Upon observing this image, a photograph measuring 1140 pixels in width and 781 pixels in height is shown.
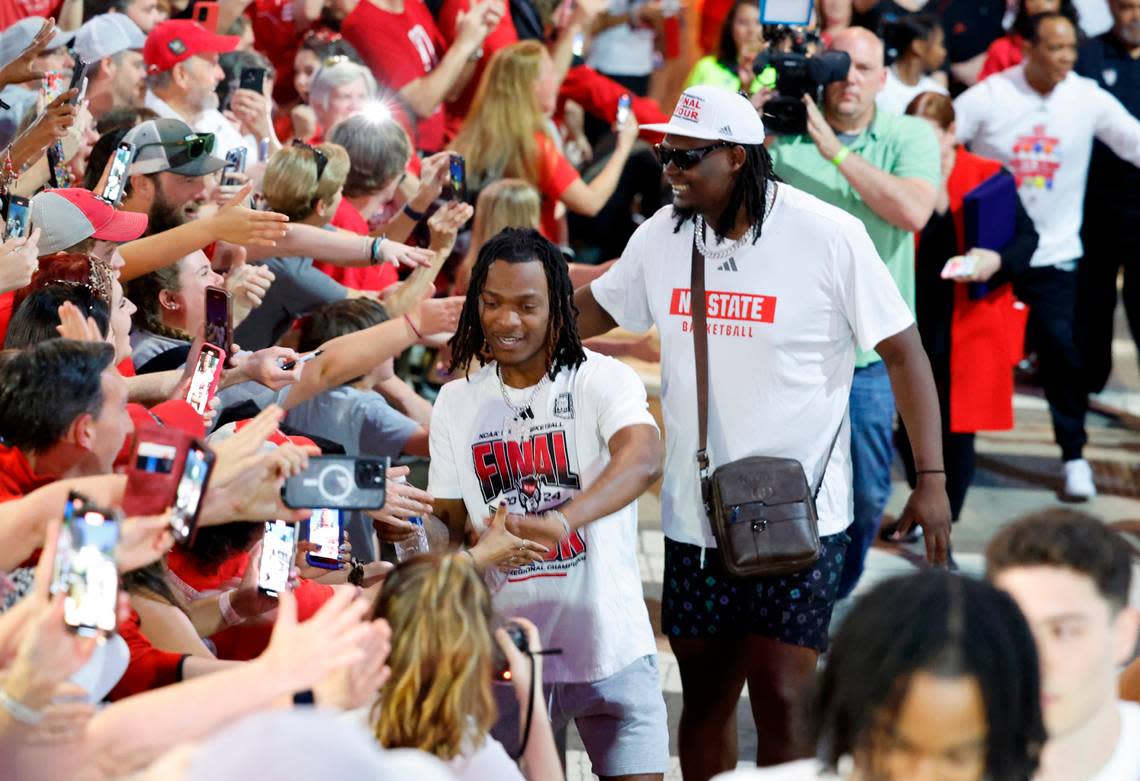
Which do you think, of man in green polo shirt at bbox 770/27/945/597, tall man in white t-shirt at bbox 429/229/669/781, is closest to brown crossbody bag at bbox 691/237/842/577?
tall man in white t-shirt at bbox 429/229/669/781

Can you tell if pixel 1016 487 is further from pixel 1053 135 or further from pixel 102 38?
pixel 102 38

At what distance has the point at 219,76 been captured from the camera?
6527 millimetres

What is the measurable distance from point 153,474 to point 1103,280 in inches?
272

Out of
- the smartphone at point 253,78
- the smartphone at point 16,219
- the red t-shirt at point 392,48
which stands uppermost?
→ the red t-shirt at point 392,48

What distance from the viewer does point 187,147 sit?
497 cm

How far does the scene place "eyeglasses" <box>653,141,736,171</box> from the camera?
3971mm

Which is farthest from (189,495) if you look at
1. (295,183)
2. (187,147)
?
(295,183)

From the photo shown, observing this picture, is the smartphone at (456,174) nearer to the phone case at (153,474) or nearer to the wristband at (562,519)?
the wristband at (562,519)

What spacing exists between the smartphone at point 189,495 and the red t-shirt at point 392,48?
18.2 ft

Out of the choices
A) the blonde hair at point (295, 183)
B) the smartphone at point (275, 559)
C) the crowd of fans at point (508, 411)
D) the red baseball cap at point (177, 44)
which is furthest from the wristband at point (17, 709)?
the red baseball cap at point (177, 44)

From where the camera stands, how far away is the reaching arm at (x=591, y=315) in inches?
172

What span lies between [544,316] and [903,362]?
39.2 inches

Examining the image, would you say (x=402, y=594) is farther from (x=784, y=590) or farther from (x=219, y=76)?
(x=219, y=76)

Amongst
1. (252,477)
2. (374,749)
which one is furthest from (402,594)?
(374,749)
